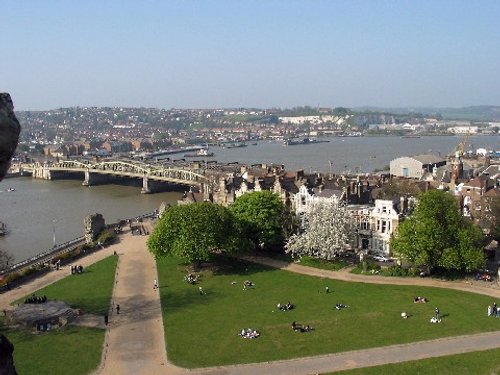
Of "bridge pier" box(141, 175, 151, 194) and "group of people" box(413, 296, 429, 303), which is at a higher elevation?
"group of people" box(413, 296, 429, 303)

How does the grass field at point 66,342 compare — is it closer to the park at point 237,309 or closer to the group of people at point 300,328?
the park at point 237,309

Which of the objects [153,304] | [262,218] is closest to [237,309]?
[153,304]

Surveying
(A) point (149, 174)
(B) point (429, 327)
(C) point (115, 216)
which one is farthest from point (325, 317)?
(A) point (149, 174)

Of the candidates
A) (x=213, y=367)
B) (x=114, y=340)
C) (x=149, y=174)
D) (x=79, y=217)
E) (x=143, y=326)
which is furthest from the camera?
(x=149, y=174)

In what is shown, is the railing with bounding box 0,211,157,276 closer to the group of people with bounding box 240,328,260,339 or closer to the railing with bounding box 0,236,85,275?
the railing with bounding box 0,236,85,275

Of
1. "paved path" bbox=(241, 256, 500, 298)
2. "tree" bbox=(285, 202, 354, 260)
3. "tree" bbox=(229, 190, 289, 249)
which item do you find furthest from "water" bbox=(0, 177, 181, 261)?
"paved path" bbox=(241, 256, 500, 298)

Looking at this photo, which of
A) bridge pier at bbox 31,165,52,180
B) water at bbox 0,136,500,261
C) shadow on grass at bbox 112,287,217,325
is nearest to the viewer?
shadow on grass at bbox 112,287,217,325

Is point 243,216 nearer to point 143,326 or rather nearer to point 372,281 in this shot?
point 372,281

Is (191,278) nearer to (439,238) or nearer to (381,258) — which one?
(381,258)
